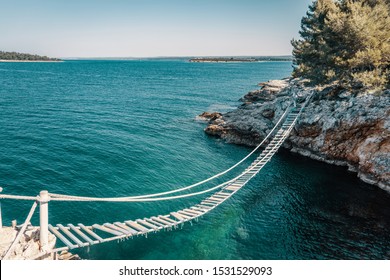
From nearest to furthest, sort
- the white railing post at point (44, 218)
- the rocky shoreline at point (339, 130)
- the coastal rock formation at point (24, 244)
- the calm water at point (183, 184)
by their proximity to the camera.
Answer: the white railing post at point (44, 218) < the coastal rock formation at point (24, 244) < the calm water at point (183, 184) < the rocky shoreline at point (339, 130)

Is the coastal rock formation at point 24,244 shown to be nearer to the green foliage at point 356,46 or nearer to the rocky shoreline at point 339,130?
the rocky shoreline at point 339,130

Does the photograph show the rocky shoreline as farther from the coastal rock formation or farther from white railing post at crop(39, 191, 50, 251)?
the coastal rock formation

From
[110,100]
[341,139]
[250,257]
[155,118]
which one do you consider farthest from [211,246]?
[110,100]

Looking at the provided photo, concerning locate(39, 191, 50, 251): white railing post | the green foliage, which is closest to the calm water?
locate(39, 191, 50, 251): white railing post

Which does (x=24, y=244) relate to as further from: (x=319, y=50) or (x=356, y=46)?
(x=319, y=50)

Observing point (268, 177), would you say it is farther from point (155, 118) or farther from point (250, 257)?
point (155, 118)

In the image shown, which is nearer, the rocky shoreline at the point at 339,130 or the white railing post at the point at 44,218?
the white railing post at the point at 44,218

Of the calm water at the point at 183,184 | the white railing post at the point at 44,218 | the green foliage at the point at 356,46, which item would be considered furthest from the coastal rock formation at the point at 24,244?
the green foliage at the point at 356,46
